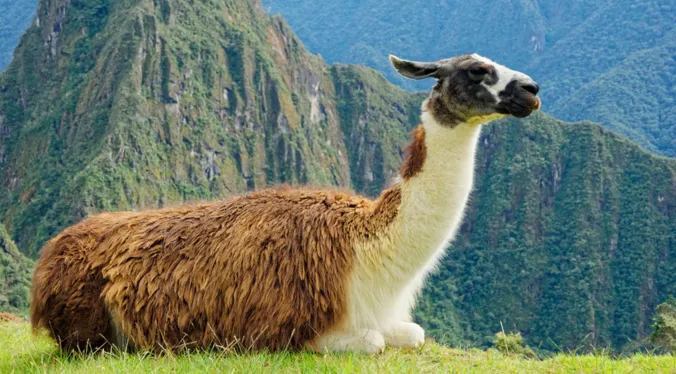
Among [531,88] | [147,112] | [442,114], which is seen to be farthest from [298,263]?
[147,112]

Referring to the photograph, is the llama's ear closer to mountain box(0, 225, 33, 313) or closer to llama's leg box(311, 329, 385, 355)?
llama's leg box(311, 329, 385, 355)

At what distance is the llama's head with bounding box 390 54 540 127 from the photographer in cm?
371

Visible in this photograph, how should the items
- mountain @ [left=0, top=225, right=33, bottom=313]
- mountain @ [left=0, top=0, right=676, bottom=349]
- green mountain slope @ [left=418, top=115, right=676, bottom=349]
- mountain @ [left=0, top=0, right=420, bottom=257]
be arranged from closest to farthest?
1. mountain @ [left=0, top=225, right=33, bottom=313]
2. mountain @ [left=0, top=0, right=420, bottom=257]
3. mountain @ [left=0, top=0, right=676, bottom=349]
4. green mountain slope @ [left=418, top=115, right=676, bottom=349]

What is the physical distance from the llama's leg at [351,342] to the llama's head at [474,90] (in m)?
1.33

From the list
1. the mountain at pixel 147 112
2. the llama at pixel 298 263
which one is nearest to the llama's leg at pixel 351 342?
the llama at pixel 298 263

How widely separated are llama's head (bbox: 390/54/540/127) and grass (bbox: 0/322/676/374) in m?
1.37

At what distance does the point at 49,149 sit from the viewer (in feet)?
258

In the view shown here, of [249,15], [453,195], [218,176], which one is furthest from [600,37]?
[453,195]

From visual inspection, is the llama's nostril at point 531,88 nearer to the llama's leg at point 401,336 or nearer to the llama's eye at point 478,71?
the llama's eye at point 478,71

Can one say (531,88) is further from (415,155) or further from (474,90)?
(415,155)

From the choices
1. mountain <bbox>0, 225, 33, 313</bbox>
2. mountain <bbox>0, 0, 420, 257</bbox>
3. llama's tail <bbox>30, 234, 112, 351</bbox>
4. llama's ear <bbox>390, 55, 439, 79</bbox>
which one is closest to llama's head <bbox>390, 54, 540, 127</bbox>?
llama's ear <bbox>390, 55, 439, 79</bbox>

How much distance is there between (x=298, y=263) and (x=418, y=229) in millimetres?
740

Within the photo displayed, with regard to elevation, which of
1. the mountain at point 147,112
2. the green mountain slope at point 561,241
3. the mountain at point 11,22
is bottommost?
the green mountain slope at point 561,241

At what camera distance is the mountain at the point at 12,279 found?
87.7 ft
